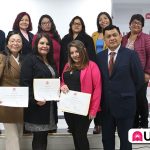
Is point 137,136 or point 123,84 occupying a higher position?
point 123,84

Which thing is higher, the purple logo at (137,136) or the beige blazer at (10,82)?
the beige blazer at (10,82)

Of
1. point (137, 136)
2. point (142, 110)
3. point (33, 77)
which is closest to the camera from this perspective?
point (33, 77)

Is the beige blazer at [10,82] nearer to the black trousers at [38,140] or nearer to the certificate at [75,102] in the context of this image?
the black trousers at [38,140]

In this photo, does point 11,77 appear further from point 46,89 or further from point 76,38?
point 76,38

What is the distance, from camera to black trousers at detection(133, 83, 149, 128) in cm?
391

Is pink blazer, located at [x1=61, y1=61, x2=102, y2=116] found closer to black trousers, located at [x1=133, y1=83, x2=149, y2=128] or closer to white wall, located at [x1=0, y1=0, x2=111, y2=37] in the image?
black trousers, located at [x1=133, y1=83, x2=149, y2=128]

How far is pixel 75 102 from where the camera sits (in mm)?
3166

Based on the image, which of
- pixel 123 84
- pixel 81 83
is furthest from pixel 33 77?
pixel 123 84

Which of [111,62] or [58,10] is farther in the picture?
[58,10]

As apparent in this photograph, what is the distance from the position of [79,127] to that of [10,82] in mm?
870

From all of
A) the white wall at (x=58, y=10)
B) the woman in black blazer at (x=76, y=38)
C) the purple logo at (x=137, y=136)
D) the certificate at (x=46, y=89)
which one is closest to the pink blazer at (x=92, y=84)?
the certificate at (x=46, y=89)

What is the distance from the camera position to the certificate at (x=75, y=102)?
3141mm

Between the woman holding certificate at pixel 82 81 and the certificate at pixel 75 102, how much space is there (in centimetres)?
5

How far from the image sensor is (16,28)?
4.12 metres
